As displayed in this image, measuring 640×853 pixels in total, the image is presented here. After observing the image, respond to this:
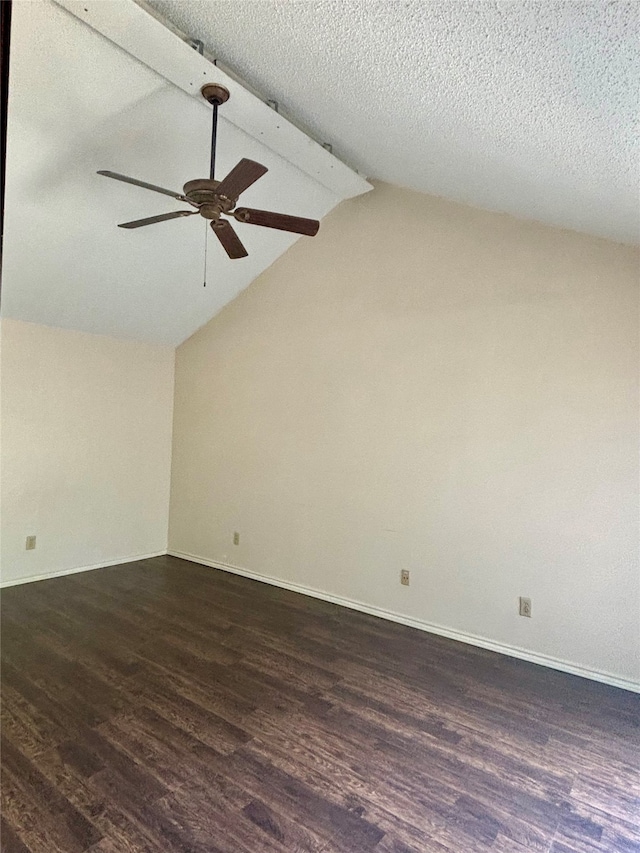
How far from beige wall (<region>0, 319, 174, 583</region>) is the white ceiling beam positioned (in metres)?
2.64

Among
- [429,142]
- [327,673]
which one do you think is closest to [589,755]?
[327,673]

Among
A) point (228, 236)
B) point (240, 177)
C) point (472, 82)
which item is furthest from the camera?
point (228, 236)

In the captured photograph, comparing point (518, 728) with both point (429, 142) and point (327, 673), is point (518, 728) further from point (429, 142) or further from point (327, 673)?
point (429, 142)

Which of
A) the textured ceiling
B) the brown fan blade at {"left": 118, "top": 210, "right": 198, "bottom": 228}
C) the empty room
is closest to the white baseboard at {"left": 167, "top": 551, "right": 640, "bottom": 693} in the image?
the empty room

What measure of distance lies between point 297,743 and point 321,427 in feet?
7.77

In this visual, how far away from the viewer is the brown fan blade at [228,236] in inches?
96.4

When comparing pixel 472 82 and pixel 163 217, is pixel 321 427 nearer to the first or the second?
pixel 163 217

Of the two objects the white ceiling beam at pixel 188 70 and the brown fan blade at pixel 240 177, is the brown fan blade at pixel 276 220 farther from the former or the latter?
the white ceiling beam at pixel 188 70

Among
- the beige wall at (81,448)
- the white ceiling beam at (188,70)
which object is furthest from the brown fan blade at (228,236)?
the beige wall at (81,448)

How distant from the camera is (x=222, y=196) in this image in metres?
2.19

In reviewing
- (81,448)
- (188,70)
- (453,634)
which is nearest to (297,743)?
(453,634)

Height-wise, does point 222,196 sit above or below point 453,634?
above

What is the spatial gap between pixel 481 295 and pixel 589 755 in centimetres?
257

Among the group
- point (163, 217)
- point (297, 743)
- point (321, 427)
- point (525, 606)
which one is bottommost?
point (297, 743)
